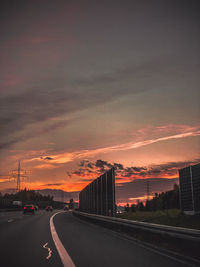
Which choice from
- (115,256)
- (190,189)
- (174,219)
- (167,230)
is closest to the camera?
(115,256)

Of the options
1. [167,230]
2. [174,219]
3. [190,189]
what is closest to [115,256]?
[167,230]

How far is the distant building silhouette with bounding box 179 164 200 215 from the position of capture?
26.8 m

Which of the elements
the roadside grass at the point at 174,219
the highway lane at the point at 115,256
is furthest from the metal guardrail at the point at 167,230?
the roadside grass at the point at 174,219

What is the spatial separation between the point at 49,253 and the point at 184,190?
22.6 m

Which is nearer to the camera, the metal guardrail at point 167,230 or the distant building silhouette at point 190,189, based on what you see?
the metal guardrail at point 167,230

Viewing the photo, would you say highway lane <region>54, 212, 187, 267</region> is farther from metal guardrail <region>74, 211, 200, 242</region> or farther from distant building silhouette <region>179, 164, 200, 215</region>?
distant building silhouette <region>179, 164, 200, 215</region>

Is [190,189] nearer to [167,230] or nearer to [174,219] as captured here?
[174,219]

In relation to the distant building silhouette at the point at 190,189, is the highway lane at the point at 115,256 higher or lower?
lower

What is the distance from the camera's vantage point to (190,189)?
91.7ft

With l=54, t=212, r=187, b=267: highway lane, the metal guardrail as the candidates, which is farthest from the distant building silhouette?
l=54, t=212, r=187, b=267: highway lane

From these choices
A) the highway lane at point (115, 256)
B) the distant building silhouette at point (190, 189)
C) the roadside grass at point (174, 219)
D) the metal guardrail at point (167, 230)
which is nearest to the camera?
Result: the highway lane at point (115, 256)

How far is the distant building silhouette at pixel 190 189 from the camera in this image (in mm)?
26755

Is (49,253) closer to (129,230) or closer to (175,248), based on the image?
(175,248)

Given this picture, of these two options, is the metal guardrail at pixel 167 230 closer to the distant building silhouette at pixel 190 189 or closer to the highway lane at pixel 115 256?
the highway lane at pixel 115 256
